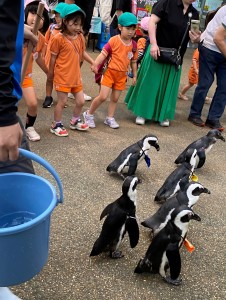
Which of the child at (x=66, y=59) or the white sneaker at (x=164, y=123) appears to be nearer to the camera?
the child at (x=66, y=59)

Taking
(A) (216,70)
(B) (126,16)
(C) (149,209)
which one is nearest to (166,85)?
(A) (216,70)

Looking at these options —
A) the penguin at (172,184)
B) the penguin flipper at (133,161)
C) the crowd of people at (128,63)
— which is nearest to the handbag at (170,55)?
the crowd of people at (128,63)

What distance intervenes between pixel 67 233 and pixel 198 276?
884 millimetres

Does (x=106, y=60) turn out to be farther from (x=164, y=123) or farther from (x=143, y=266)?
(x=143, y=266)

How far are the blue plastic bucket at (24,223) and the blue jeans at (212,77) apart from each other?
3636 mm

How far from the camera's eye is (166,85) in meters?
4.46

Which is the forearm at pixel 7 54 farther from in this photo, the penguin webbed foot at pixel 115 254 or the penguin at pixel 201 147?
the penguin at pixel 201 147

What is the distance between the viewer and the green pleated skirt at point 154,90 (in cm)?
437

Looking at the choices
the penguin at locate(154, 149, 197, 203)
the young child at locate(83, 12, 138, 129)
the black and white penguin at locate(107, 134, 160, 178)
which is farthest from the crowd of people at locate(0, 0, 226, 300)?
the penguin at locate(154, 149, 197, 203)

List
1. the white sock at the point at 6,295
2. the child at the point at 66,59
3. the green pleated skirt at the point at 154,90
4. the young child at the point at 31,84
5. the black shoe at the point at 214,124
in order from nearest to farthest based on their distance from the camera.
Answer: the white sock at the point at 6,295 → the young child at the point at 31,84 → the child at the point at 66,59 → the green pleated skirt at the point at 154,90 → the black shoe at the point at 214,124

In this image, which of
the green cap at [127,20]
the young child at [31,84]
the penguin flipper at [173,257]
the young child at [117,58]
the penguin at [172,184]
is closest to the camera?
the penguin flipper at [173,257]

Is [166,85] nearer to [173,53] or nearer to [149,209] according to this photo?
[173,53]

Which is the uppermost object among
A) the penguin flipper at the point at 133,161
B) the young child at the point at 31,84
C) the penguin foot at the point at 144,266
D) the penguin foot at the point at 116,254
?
the young child at the point at 31,84

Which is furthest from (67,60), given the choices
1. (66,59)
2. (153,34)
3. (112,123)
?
(153,34)
